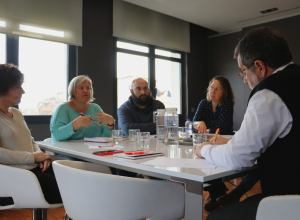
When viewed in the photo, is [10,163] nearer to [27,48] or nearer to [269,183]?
[269,183]

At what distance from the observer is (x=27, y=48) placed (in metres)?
4.04

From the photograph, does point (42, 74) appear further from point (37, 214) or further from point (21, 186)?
point (21, 186)

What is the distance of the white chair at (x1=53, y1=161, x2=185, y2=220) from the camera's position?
105 centimetres

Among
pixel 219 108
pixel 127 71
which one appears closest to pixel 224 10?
pixel 127 71

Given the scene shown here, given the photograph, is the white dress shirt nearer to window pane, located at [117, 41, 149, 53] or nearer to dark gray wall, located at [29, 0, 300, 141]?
dark gray wall, located at [29, 0, 300, 141]

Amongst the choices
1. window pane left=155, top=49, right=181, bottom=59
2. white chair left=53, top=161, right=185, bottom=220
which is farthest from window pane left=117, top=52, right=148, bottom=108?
white chair left=53, top=161, right=185, bottom=220

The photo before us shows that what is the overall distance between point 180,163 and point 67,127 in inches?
51.6

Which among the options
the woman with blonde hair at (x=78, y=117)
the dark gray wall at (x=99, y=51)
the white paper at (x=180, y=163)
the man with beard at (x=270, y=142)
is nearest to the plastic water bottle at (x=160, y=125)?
the woman with blonde hair at (x=78, y=117)

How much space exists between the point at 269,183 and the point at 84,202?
2.51 ft

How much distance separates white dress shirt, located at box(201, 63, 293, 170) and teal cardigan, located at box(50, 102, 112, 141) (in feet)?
5.02

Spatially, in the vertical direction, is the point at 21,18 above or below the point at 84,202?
above

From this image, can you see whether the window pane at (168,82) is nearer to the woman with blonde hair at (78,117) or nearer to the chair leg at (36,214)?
the woman with blonde hair at (78,117)

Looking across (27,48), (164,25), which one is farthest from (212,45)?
(27,48)

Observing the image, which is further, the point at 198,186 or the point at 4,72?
the point at 4,72
